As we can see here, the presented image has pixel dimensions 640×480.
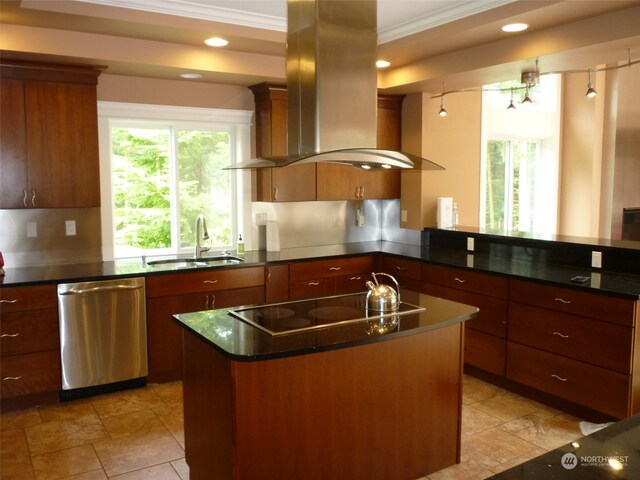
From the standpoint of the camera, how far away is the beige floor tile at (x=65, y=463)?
2.99m

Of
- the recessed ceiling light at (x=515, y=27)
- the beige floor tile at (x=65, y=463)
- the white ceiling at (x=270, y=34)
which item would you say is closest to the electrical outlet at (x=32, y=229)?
the white ceiling at (x=270, y=34)

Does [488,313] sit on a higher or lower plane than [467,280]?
lower

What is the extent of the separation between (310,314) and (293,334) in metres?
0.36

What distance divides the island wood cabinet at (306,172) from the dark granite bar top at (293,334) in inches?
91.3

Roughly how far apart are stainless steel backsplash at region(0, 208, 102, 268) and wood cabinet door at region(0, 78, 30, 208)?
21 cm

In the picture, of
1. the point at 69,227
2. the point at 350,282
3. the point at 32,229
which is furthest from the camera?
the point at 350,282

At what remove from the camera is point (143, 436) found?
3.42 m

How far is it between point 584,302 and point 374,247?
2306 millimetres

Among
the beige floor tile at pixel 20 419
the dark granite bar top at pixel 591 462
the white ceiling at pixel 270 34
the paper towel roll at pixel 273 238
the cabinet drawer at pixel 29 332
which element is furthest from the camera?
the paper towel roll at pixel 273 238

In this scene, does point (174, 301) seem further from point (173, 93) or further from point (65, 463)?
point (173, 93)

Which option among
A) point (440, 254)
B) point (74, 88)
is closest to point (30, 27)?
point (74, 88)

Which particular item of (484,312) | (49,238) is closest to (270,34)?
(49,238)

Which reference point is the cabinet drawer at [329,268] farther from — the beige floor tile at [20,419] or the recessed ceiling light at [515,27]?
the recessed ceiling light at [515,27]

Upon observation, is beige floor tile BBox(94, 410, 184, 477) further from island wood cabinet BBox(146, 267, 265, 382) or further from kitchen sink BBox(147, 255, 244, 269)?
kitchen sink BBox(147, 255, 244, 269)
